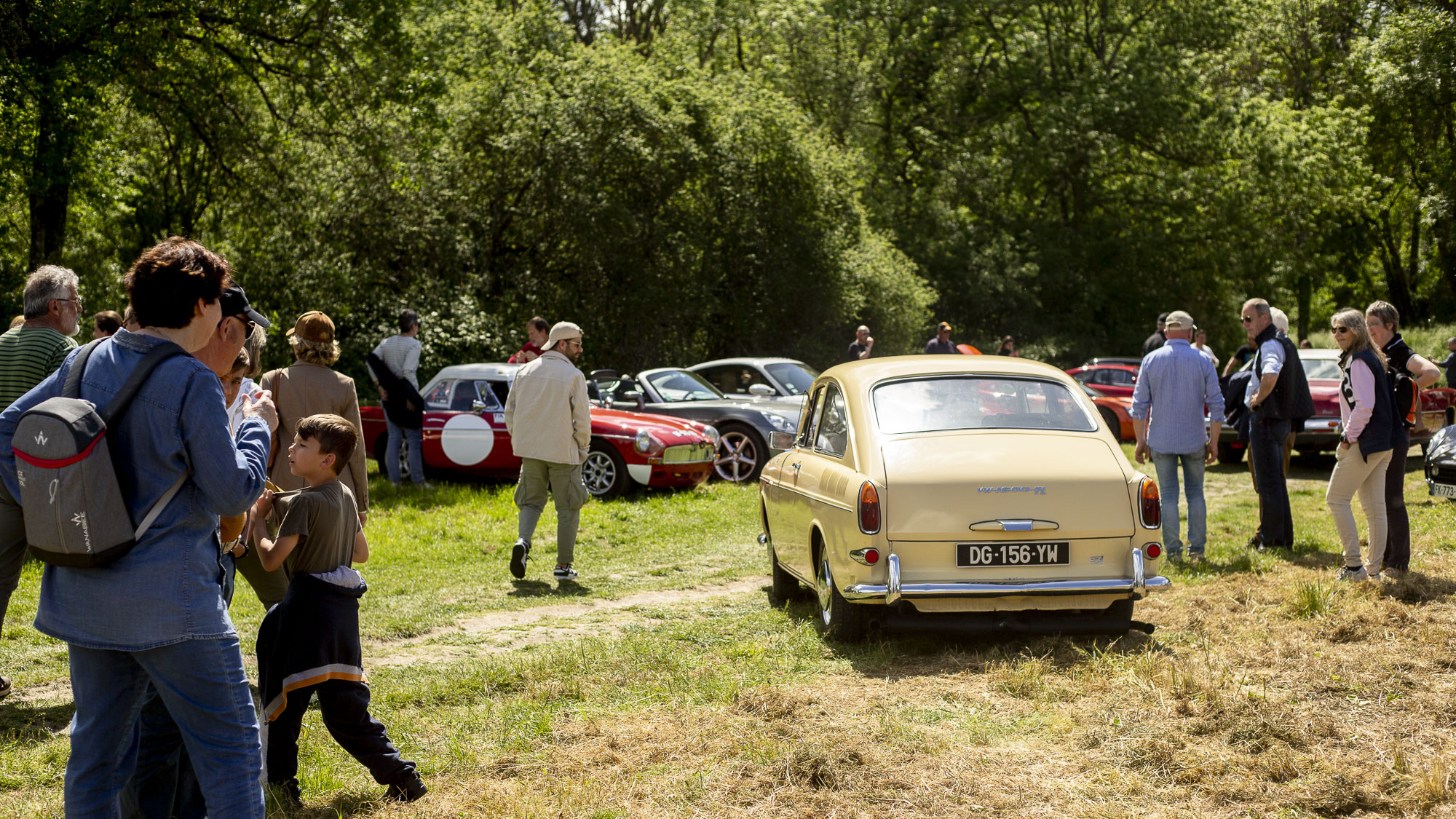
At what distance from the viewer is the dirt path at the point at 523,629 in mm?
7414

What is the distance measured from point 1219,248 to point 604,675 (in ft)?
111

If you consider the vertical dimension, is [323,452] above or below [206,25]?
below

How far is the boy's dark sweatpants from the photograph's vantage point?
4.44 meters

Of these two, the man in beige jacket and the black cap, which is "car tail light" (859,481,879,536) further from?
the black cap

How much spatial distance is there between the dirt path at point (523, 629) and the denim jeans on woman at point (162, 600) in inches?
141

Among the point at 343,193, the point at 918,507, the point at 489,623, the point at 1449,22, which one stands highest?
the point at 1449,22

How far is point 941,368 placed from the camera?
303 inches

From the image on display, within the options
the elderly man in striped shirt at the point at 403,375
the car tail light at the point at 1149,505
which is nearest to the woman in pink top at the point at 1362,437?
the car tail light at the point at 1149,505

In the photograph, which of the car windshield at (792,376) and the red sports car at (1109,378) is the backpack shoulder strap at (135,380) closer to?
the car windshield at (792,376)

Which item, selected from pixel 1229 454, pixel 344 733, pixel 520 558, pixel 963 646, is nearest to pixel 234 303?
pixel 344 733

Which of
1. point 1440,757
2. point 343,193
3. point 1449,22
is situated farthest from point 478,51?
point 1449,22

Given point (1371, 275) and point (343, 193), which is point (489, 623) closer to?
point (343, 193)

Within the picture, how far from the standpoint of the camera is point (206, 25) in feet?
60.6

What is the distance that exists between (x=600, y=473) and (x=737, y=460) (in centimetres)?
206
